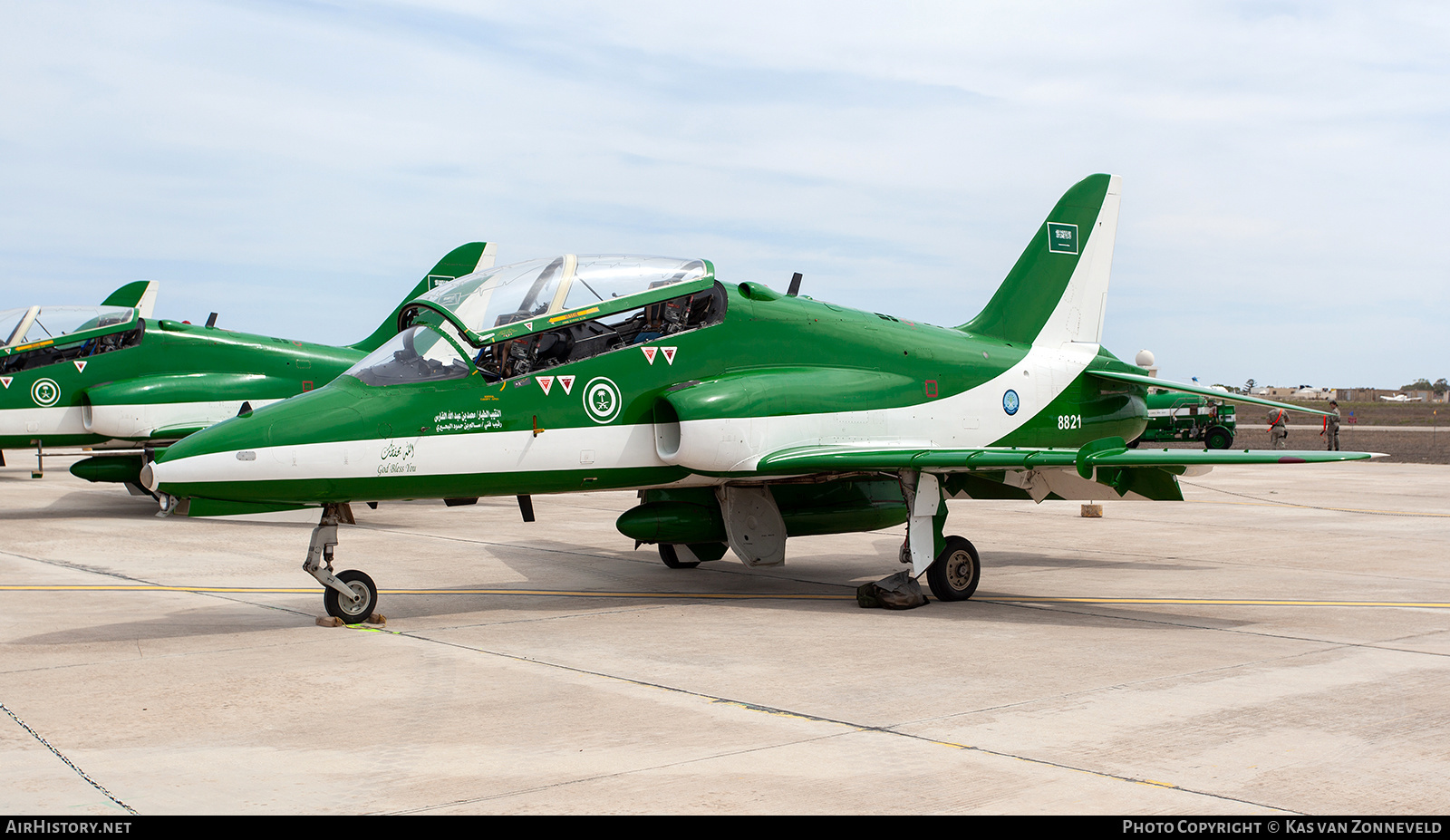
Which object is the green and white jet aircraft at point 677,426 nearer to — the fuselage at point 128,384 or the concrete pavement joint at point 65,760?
the concrete pavement joint at point 65,760

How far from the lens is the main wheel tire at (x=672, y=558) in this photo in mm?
12297

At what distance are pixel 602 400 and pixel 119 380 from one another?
40.1 ft

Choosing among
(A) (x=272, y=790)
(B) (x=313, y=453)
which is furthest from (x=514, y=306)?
(A) (x=272, y=790)

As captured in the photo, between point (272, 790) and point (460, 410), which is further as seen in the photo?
point (460, 410)

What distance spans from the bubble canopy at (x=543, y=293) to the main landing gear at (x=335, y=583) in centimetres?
175

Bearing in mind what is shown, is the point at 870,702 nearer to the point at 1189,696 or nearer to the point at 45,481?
the point at 1189,696

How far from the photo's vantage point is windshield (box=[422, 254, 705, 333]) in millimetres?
9016

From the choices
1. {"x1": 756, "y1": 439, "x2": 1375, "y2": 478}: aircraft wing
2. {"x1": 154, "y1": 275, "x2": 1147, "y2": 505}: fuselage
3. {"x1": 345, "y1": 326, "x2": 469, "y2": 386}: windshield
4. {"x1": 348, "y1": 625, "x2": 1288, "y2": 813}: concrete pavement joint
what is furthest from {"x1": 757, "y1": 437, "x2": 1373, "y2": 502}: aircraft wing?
{"x1": 348, "y1": 625, "x2": 1288, "y2": 813}: concrete pavement joint

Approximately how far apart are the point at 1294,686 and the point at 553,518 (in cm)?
1309

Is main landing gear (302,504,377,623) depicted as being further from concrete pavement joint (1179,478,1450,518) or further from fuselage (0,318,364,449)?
concrete pavement joint (1179,478,1450,518)

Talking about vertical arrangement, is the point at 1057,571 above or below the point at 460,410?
below

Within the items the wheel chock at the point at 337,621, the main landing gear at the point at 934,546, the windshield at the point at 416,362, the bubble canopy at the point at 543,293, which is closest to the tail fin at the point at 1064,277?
the main landing gear at the point at 934,546

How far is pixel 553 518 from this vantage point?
18172 mm

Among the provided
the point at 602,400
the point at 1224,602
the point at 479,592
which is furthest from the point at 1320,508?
the point at 479,592
